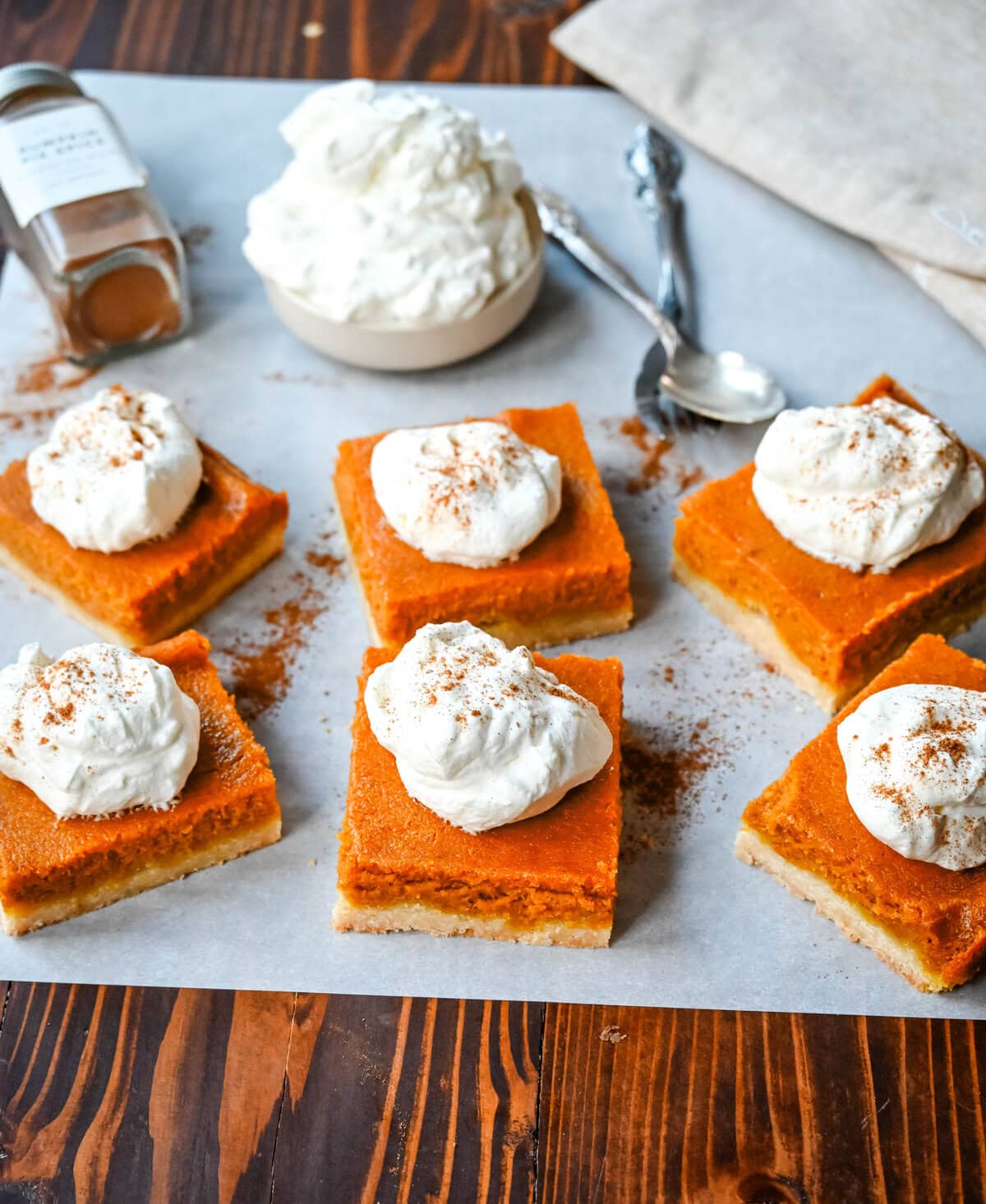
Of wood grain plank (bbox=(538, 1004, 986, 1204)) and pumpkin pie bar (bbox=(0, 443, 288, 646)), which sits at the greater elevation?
pumpkin pie bar (bbox=(0, 443, 288, 646))

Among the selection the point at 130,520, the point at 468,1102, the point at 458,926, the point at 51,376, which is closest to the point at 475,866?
the point at 458,926

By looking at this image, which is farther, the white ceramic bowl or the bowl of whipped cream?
the white ceramic bowl

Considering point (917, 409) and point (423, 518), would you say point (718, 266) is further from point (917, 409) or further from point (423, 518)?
point (423, 518)

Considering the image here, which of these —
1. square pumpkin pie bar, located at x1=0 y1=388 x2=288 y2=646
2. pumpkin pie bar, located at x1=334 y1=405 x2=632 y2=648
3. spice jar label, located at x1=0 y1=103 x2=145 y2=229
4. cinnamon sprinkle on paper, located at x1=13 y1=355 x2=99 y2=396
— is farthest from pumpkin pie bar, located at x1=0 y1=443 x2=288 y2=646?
spice jar label, located at x1=0 y1=103 x2=145 y2=229

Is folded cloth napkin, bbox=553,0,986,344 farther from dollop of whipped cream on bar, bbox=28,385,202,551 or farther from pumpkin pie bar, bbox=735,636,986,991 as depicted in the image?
dollop of whipped cream on bar, bbox=28,385,202,551

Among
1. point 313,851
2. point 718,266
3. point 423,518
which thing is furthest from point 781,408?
point 313,851


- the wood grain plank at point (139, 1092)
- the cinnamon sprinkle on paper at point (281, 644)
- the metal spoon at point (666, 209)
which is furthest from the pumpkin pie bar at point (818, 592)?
the wood grain plank at point (139, 1092)

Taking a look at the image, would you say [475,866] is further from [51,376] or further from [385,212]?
[51,376]
